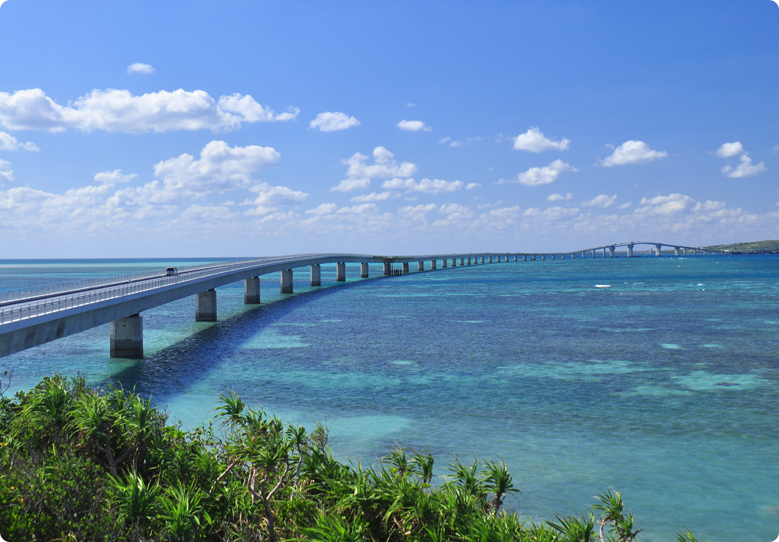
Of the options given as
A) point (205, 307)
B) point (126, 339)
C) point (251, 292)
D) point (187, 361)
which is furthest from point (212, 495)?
point (251, 292)

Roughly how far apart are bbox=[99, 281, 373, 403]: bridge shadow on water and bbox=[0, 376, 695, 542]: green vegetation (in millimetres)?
7387

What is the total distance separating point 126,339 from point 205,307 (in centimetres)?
2461

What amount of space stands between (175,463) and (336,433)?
10855mm

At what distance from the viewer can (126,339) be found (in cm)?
4434

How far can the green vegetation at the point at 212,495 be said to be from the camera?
1135 cm

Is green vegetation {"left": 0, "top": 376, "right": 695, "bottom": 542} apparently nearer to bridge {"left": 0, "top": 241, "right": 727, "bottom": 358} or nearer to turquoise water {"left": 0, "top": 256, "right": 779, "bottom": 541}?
turquoise water {"left": 0, "top": 256, "right": 779, "bottom": 541}

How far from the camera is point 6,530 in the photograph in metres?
10.8

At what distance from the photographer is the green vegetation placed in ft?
37.2

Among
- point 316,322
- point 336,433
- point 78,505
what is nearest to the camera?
point 78,505

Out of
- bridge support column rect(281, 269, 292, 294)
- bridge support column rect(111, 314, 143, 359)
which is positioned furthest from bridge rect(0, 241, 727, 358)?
bridge support column rect(281, 269, 292, 294)

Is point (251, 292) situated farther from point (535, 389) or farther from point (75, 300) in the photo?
point (535, 389)

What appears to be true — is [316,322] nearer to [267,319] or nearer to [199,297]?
[267,319]

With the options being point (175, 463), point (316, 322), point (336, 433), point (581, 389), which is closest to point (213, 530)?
point (175, 463)

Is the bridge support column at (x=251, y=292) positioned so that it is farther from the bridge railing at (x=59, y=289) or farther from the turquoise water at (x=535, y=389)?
the turquoise water at (x=535, y=389)
